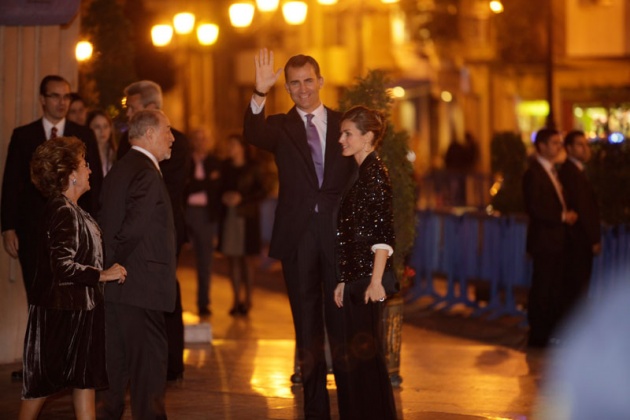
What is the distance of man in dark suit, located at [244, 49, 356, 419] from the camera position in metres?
8.94

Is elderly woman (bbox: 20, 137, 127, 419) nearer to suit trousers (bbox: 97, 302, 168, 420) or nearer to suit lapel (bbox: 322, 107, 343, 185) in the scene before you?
suit trousers (bbox: 97, 302, 168, 420)

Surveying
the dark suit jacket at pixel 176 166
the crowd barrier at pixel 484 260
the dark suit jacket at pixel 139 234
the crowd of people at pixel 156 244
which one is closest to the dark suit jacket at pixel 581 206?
the crowd barrier at pixel 484 260

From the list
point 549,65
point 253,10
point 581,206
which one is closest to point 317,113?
point 581,206

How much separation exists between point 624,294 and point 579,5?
2069 cm

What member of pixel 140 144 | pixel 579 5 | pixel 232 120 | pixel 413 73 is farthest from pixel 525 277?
pixel 232 120

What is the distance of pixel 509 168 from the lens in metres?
16.5

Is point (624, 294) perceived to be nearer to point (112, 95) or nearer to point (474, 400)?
point (474, 400)

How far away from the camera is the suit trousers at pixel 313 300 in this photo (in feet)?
29.2

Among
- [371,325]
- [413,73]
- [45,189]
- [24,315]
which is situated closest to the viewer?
[45,189]

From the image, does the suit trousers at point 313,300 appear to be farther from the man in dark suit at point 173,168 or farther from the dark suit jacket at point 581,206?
the dark suit jacket at point 581,206

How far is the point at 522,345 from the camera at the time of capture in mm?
13141

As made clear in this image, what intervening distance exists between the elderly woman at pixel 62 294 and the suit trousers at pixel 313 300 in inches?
58.5

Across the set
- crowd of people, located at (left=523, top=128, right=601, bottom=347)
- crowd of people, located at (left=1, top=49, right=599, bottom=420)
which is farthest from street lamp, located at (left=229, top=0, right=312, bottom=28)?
crowd of people, located at (left=1, top=49, right=599, bottom=420)

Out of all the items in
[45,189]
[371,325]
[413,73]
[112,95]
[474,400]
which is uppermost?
[413,73]
